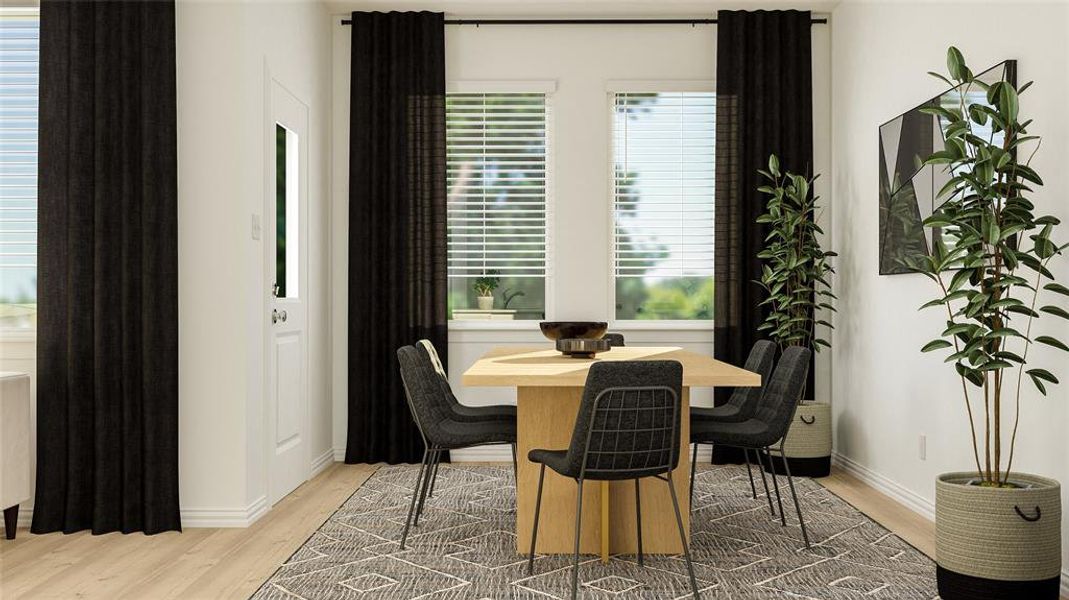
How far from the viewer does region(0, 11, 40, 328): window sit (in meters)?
4.28

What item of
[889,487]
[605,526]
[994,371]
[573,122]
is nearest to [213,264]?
[605,526]

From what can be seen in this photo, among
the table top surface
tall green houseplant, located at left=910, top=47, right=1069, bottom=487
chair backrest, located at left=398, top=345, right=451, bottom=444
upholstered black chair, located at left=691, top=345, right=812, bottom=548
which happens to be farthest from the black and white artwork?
chair backrest, located at left=398, top=345, right=451, bottom=444

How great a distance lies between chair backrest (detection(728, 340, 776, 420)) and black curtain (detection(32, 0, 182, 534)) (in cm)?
261

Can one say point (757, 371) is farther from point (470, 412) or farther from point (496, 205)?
point (496, 205)

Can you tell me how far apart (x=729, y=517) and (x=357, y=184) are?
3.18m

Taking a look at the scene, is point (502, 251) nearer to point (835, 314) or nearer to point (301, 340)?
point (301, 340)

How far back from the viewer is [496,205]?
19.7 feet

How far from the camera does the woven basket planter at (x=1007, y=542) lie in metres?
2.86

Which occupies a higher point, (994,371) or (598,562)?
(994,371)

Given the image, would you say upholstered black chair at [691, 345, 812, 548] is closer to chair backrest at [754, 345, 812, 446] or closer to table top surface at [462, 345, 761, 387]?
chair backrest at [754, 345, 812, 446]

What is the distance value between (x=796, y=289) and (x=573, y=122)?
1.82 metres

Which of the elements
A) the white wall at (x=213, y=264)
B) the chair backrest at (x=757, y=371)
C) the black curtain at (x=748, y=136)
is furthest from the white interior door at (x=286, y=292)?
the black curtain at (x=748, y=136)

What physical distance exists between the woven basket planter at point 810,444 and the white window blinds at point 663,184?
1216 millimetres

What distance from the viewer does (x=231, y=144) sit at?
157 inches
